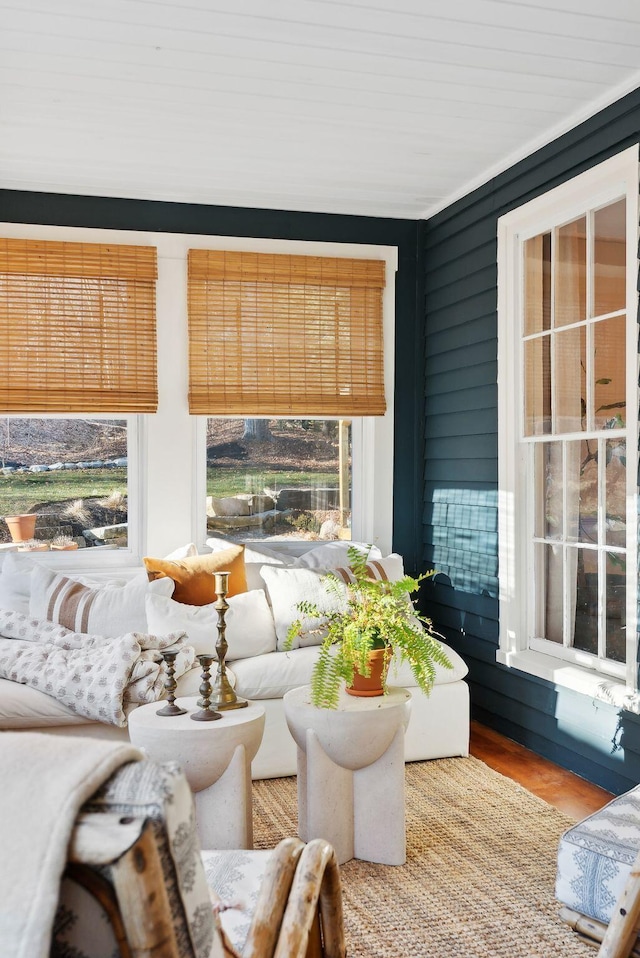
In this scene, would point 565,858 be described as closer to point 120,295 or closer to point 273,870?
point 273,870

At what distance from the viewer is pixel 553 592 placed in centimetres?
408

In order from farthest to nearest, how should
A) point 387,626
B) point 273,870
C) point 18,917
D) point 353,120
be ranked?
point 353,120, point 387,626, point 273,870, point 18,917

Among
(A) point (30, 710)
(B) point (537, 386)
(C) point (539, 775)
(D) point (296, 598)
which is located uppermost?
(B) point (537, 386)

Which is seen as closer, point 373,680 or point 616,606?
point 373,680

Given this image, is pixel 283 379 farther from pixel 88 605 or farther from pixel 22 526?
pixel 88 605

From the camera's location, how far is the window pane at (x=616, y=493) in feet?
11.6

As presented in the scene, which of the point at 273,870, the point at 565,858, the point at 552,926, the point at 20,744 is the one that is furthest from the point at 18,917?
the point at 552,926

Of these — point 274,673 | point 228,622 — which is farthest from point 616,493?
point 228,622

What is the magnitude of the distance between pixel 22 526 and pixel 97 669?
1.67 m

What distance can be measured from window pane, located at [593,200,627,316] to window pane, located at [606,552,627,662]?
1038 mm

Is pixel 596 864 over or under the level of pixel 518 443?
under

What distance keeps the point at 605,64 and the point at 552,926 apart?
2883 millimetres

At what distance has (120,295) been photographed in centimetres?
476

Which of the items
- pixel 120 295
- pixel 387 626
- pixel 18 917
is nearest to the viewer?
pixel 18 917
